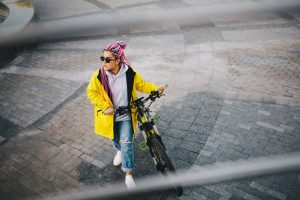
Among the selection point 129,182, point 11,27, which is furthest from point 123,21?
point 129,182

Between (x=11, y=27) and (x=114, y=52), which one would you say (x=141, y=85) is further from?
(x=11, y=27)

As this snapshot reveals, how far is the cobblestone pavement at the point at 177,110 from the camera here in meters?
4.32

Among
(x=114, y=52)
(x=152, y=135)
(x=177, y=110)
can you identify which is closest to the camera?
(x=114, y=52)

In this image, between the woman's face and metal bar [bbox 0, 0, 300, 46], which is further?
the woman's face

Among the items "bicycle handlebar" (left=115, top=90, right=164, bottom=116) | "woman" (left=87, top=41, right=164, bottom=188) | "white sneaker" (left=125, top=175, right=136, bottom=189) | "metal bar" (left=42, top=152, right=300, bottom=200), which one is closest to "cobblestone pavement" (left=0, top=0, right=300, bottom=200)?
"metal bar" (left=42, top=152, right=300, bottom=200)

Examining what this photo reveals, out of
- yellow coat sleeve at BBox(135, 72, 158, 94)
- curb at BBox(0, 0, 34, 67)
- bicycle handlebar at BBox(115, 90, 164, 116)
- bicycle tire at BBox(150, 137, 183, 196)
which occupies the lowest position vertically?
bicycle tire at BBox(150, 137, 183, 196)

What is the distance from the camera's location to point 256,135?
15.9ft

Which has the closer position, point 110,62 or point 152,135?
point 110,62

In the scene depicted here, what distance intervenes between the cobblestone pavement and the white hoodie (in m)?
0.84

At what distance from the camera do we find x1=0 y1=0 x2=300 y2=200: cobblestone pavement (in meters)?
4.32

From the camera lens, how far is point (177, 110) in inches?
224

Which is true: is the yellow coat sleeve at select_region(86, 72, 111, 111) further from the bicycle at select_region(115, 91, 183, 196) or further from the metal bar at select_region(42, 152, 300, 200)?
the metal bar at select_region(42, 152, 300, 200)

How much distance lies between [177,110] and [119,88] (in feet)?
7.82

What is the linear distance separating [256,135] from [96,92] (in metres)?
2.94
